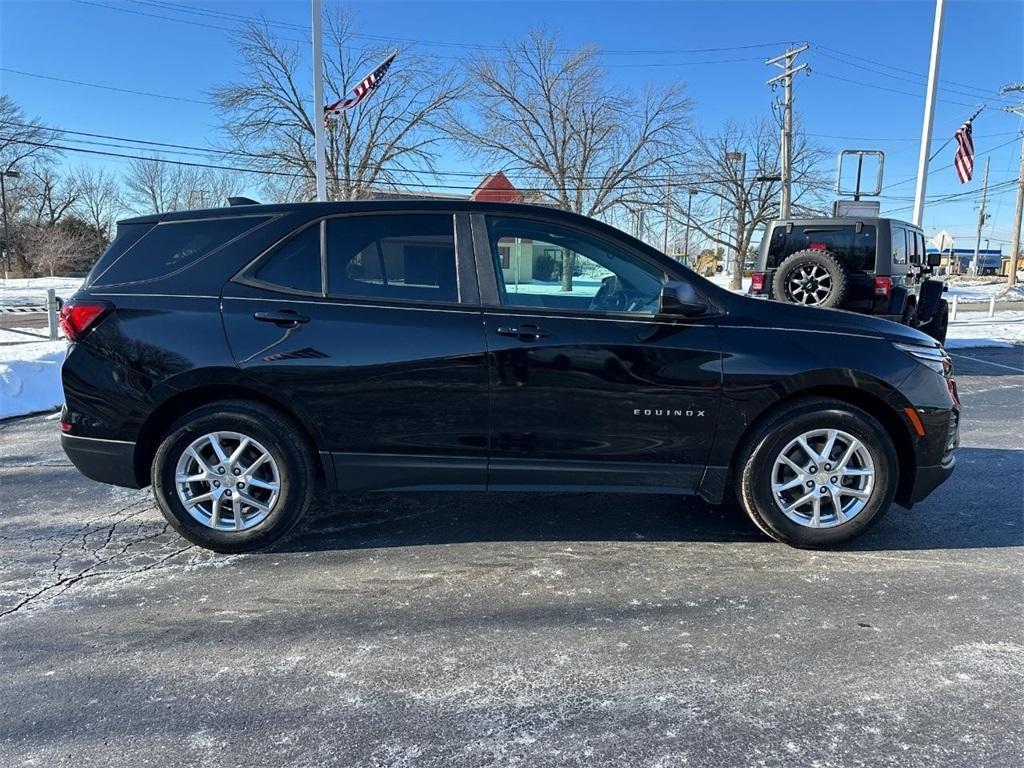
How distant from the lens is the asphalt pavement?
6.88ft

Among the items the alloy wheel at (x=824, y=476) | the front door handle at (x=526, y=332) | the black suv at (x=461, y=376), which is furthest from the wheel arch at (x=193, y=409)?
the alloy wheel at (x=824, y=476)

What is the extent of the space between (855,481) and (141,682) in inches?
134

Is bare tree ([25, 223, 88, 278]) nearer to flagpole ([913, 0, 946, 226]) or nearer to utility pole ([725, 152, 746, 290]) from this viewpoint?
utility pole ([725, 152, 746, 290])

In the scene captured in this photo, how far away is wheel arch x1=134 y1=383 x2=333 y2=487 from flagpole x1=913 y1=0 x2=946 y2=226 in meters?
15.3

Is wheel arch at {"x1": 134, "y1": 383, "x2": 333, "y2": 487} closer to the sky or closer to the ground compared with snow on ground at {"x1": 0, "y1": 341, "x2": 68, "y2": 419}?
closer to the sky

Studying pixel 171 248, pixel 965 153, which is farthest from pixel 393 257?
pixel 965 153

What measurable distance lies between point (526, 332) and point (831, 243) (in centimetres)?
664

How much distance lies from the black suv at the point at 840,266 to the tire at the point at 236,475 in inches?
265

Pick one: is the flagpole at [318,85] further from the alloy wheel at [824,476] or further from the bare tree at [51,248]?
the bare tree at [51,248]

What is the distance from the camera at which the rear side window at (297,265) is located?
11.1ft

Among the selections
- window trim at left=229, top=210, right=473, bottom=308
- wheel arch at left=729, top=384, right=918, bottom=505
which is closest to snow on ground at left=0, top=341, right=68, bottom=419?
window trim at left=229, top=210, right=473, bottom=308

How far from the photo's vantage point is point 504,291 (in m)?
3.35

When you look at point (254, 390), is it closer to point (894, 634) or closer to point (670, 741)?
point (670, 741)

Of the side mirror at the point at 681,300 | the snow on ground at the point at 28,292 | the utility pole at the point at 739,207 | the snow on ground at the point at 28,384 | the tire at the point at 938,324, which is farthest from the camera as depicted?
the utility pole at the point at 739,207
